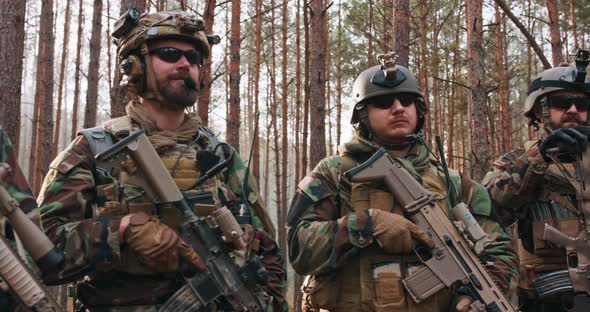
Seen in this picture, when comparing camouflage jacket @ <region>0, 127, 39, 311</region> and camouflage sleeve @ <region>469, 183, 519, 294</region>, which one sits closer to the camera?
camouflage jacket @ <region>0, 127, 39, 311</region>

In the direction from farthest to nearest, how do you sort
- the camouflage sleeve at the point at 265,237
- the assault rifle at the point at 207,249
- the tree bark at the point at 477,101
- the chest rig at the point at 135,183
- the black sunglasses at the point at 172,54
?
the tree bark at the point at 477,101 < the black sunglasses at the point at 172,54 < the camouflage sleeve at the point at 265,237 < the chest rig at the point at 135,183 < the assault rifle at the point at 207,249

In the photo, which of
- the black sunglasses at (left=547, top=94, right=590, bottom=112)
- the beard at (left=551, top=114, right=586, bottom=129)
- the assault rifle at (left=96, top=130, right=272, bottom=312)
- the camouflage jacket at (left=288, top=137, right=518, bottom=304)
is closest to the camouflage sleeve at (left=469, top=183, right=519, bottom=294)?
the camouflage jacket at (left=288, top=137, right=518, bottom=304)

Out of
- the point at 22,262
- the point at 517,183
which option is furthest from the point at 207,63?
the point at 22,262

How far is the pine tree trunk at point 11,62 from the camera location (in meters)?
5.24

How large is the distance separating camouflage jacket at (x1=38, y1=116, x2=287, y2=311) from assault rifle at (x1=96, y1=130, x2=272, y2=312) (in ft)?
0.57

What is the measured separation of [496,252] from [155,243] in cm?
225

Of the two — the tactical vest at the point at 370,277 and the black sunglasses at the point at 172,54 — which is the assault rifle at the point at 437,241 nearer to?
the tactical vest at the point at 370,277

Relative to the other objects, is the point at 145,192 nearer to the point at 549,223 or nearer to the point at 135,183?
the point at 135,183

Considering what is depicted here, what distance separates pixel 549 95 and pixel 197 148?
3148 millimetres

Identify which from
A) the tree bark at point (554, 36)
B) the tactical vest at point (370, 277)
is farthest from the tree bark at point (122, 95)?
the tree bark at point (554, 36)

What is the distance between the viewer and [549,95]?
4852 millimetres

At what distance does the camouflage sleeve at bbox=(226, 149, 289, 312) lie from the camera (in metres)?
3.37

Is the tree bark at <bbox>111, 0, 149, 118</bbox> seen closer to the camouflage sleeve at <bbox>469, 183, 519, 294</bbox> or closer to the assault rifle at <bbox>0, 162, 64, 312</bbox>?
the assault rifle at <bbox>0, 162, 64, 312</bbox>

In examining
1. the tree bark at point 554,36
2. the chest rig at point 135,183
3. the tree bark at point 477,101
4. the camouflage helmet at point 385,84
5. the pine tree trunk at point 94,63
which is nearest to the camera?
the chest rig at point 135,183
